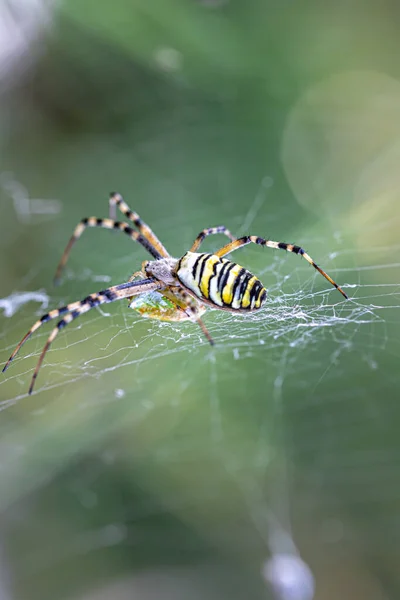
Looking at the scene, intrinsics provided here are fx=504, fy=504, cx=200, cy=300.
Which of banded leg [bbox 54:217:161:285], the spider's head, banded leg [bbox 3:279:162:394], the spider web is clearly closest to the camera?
banded leg [bbox 3:279:162:394]

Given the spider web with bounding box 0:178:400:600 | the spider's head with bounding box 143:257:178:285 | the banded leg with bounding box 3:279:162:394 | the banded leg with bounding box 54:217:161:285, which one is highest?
the banded leg with bounding box 54:217:161:285

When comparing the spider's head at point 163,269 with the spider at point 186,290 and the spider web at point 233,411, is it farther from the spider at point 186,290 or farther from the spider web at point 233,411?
the spider web at point 233,411

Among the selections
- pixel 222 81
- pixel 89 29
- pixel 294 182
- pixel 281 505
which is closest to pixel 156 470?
pixel 281 505

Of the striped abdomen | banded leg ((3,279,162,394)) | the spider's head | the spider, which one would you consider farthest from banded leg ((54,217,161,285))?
the striped abdomen

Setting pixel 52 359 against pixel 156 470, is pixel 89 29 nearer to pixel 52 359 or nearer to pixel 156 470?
pixel 52 359

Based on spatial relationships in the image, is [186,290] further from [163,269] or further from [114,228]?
[114,228]

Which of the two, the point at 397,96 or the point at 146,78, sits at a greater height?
the point at 146,78

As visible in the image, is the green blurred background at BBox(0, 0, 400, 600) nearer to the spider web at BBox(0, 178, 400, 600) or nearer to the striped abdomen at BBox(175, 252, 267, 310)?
the spider web at BBox(0, 178, 400, 600)

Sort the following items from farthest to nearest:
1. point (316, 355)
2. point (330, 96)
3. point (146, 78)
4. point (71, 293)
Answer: point (146, 78)
point (330, 96)
point (71, 293)
point (316, 355)
